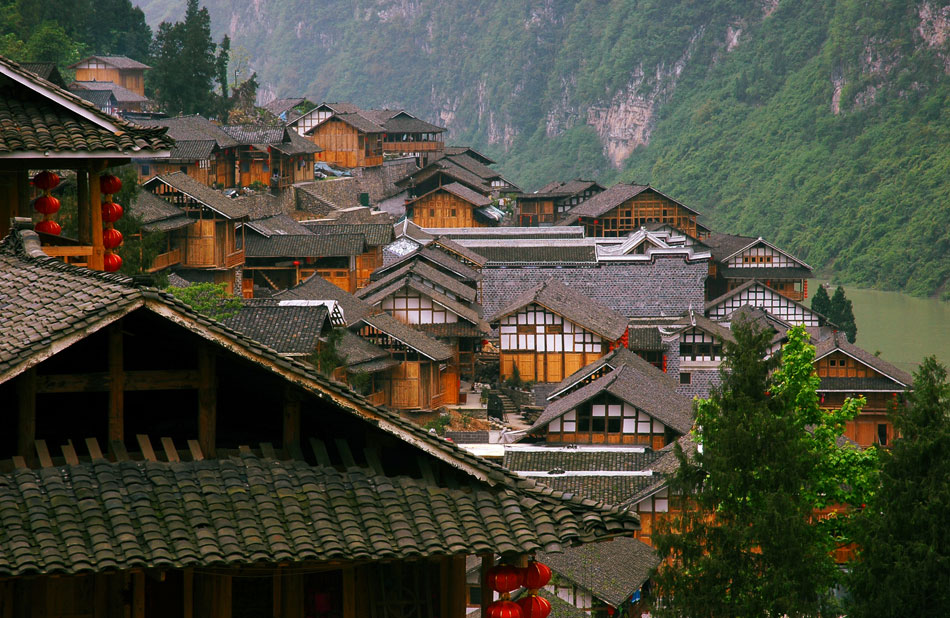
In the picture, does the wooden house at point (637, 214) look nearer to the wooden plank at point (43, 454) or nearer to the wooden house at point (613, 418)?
the wooden house at point (613, 418)

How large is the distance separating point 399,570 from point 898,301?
72.1 meters

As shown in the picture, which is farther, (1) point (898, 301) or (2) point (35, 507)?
(1) point (898, 301)

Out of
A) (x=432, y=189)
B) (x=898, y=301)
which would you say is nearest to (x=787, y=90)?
(x=898, y=301)

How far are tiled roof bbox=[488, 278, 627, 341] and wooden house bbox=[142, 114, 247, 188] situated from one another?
14065 millimetres

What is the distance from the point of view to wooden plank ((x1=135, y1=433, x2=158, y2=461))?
7719 millimetres

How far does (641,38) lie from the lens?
140 m

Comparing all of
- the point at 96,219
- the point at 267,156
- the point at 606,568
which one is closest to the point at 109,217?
the point at 96,219

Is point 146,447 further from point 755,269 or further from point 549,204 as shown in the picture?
point 549,204

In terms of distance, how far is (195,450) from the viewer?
25.8 ft

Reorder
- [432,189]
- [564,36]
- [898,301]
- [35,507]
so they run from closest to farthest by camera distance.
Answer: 1. [35,507]
2. [432,189]
3. [898,301]
4. [564,36]

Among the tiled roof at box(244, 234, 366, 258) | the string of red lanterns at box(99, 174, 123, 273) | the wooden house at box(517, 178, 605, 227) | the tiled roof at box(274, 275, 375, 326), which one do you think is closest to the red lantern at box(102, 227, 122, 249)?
the string of red lanterns at box(99, 174, 123, 273)

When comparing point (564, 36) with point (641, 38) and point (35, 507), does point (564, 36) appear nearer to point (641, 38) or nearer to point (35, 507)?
point (641, 38)

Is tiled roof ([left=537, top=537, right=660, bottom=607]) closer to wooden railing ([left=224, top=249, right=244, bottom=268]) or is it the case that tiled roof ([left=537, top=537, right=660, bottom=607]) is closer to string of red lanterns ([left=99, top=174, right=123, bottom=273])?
string of red lanterns ([left=99, top=174, right=123, bottom=273])

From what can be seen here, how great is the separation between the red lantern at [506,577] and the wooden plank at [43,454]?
2.83 m
